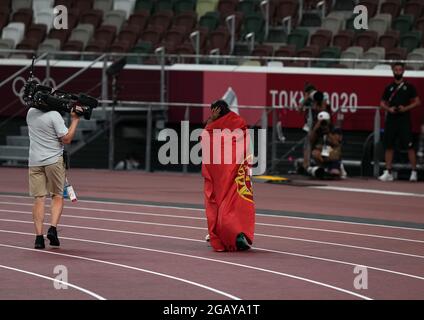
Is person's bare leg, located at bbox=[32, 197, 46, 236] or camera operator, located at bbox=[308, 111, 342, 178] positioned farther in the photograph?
camera operator, located at bbox=[308, 111, 342, 178]

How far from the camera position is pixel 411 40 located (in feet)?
86.5

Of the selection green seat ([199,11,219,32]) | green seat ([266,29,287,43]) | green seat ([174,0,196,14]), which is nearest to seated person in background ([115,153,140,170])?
green seat ([199,11,219,32])

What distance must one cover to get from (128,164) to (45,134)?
1328cm

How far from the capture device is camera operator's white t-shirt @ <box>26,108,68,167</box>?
1393 cm

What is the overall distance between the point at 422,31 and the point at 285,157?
3937 mm

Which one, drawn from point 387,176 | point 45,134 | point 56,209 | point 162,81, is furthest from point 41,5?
point 56,209

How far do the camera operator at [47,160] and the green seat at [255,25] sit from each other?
49.6 feet

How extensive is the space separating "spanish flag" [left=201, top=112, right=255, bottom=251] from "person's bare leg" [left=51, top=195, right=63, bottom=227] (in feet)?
5.08

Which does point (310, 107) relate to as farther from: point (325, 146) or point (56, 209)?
point (56, 209)

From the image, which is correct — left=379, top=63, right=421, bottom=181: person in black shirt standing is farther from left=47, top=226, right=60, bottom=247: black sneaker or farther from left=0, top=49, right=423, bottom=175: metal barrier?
left=47, top=226, right=60, bottom=247: black sneaker

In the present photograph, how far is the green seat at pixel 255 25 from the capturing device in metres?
28.8

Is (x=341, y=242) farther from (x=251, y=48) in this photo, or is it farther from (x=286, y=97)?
(x=251, y=48)
